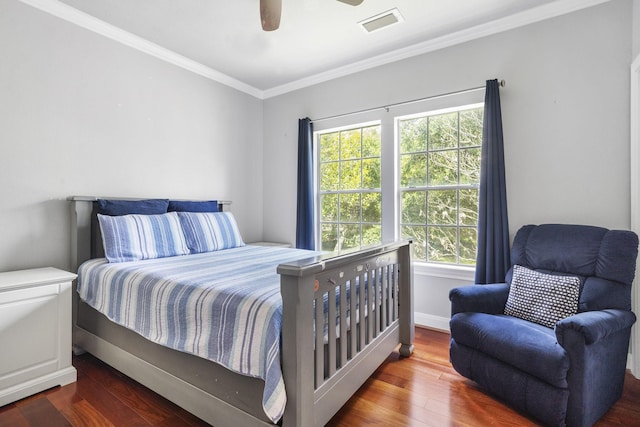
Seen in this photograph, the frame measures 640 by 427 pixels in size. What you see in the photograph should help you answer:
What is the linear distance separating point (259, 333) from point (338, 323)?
0.47m

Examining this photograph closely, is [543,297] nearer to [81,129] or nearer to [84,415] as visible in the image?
[84,415]

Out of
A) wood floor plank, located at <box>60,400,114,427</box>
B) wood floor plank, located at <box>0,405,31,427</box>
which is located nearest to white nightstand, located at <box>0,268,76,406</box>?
wood floor plank, located at <box>0,405,31,427</box>

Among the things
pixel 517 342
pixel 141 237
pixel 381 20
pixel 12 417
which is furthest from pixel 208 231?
pixel 517 342

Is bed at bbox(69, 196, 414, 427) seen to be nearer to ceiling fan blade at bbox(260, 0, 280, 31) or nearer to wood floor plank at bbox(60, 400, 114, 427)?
wood floor plank at bbox(60, 400, 114, 427)

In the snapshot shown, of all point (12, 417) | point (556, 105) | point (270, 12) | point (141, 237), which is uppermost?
point (270, 12)

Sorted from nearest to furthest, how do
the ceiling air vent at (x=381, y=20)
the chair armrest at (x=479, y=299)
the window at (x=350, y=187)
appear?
1. the chair armrest at (x=479, y=299)
2. the ceiling air vent at (x=381, y=20)
3. the window at (x=350, y=187)

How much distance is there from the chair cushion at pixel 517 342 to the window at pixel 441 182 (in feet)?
3.32

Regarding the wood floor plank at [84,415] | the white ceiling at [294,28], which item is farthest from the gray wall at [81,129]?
the wood floor plank at [84,415]

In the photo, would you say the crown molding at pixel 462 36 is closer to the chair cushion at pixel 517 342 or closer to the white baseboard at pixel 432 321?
the chair cushion at pixel 517 342

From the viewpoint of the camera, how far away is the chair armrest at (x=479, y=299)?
2045mm

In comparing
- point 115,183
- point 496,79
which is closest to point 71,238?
point 115,183

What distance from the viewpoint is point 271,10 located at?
194 cm

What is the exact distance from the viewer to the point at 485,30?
8.79 feet

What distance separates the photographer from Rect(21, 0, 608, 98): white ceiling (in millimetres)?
2404
